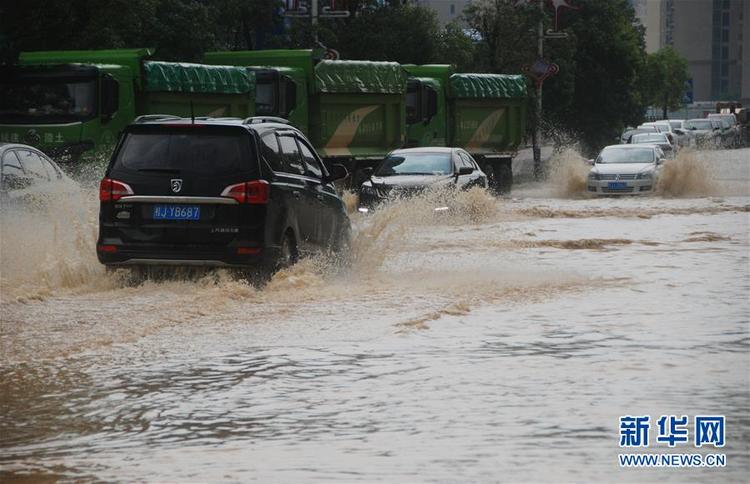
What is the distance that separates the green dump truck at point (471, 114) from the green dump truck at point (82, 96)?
11401mm

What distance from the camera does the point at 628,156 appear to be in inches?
1467

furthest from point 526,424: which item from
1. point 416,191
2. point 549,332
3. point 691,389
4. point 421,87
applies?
point 421,87

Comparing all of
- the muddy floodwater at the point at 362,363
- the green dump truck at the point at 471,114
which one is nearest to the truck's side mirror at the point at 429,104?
the green dump truck at the point at 471,114

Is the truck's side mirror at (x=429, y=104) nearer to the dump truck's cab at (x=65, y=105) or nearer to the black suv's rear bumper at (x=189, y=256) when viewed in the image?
the dump truck's cab at (x=65, y=105)

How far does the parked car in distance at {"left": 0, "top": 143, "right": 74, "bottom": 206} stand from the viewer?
51.8 feet

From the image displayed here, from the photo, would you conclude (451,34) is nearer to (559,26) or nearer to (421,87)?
(559,26)

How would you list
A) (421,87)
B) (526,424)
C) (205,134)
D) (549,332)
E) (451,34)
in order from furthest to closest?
1. (451,34)
2. (421,87)
3. (205,134)
4. (549,332)
5. (526,424)

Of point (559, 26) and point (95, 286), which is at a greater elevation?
point (559, 26)

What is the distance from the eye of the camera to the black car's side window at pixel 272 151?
14234 mm

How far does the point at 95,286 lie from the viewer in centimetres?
1450

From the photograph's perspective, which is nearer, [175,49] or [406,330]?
[406,330]

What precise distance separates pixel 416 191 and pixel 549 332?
14.3m

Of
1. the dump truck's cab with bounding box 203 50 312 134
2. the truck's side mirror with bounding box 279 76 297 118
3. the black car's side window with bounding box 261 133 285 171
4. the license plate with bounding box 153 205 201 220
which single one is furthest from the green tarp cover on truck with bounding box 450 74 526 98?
the license plate with bounding box 153 205 201 220

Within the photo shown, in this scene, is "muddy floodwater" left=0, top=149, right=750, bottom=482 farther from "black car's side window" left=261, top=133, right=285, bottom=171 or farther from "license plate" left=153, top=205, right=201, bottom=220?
"black car's side window" left=261, top=133, right=285, bottom=171
